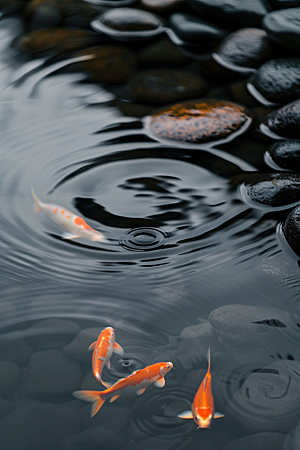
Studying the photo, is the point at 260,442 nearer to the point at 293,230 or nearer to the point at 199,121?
the point at 293,230

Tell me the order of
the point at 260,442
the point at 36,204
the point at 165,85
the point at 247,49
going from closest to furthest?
the point at 260,442 < the point at 36,204 < the point at 165,85 < the point at 247,49

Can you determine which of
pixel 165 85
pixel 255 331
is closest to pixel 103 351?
pixel 255 331

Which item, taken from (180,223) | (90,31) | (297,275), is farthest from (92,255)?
(90,31)

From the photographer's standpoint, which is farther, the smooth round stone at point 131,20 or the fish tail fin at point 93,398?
the smooth round stone at point 131,20

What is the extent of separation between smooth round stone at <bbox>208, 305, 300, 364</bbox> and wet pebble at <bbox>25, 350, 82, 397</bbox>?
104 cm

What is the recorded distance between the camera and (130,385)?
2754mm

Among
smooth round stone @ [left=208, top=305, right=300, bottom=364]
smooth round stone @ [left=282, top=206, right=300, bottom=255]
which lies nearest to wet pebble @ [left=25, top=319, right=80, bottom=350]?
smooth round stone @ [left=208, top=305, right=300, bottom=364]

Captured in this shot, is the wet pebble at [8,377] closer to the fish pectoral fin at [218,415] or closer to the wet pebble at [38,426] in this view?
the wet pebble at [38,426]

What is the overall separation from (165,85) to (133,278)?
A: 10.9 feet

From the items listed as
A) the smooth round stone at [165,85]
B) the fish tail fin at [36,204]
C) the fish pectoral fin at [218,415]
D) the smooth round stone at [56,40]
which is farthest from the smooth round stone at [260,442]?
the smooth round stone at [56,40]

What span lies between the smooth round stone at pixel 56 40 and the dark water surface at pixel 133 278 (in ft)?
A: 6.54

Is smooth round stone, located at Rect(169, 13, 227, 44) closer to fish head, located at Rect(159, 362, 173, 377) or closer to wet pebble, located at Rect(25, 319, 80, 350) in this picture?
wet pebble, located at Rect(25, 319, 80, 350)

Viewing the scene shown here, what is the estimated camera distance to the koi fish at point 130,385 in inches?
108

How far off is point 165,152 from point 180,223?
1.21m
